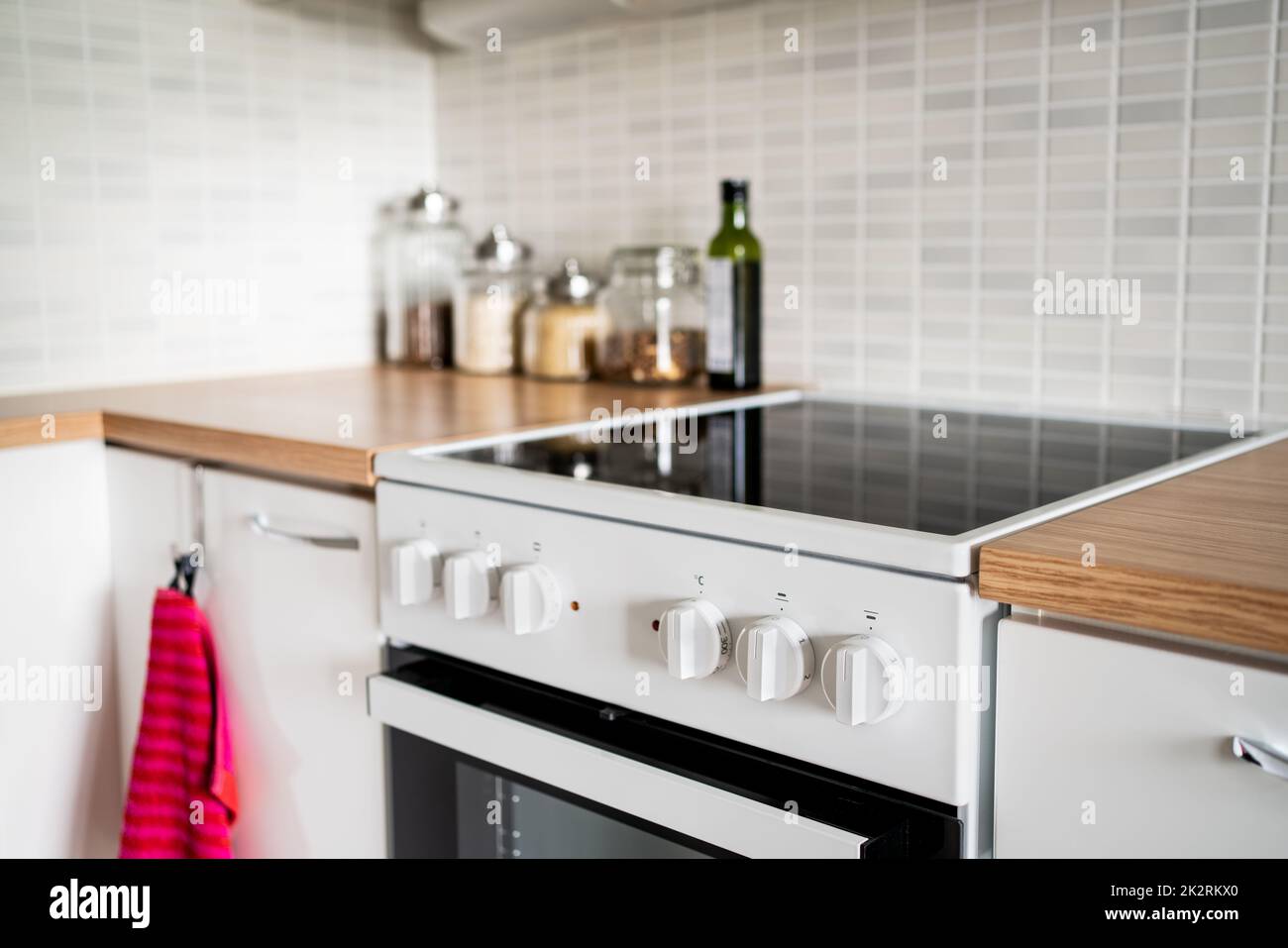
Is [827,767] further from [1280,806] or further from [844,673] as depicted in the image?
[1280,806]

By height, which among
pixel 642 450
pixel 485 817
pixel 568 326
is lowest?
pixel 485 817

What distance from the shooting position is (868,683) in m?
0.76

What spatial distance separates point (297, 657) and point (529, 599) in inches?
15.4

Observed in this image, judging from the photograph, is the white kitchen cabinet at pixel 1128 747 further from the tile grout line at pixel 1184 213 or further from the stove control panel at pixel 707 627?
the tile grout line at pixel 1184 213

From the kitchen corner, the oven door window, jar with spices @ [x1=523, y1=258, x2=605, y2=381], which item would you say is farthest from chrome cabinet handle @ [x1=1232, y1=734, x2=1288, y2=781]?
jar with spices @ [x1=523, y1=258, x2=605, y2=381]

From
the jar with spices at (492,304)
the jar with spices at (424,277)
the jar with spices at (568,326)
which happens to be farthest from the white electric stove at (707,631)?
the jar with spices at (424,277)

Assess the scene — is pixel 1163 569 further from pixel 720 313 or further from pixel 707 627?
pixel 720 313

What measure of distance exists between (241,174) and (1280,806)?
1641 millimetres

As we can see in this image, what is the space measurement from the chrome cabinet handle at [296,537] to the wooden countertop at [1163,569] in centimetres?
66

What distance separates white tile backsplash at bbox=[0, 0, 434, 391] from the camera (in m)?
1.62

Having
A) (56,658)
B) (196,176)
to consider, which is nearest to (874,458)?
(56,658)

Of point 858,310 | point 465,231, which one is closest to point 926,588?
point 858,310

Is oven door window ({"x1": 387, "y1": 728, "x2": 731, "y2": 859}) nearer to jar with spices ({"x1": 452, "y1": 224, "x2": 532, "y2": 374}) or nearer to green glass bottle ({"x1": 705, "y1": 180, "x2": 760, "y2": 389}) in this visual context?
green glass bottle ({"x1": 705, "y1": 180, "x2": 760, "y2": 389})

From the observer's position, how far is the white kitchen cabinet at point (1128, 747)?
0.67 meters
